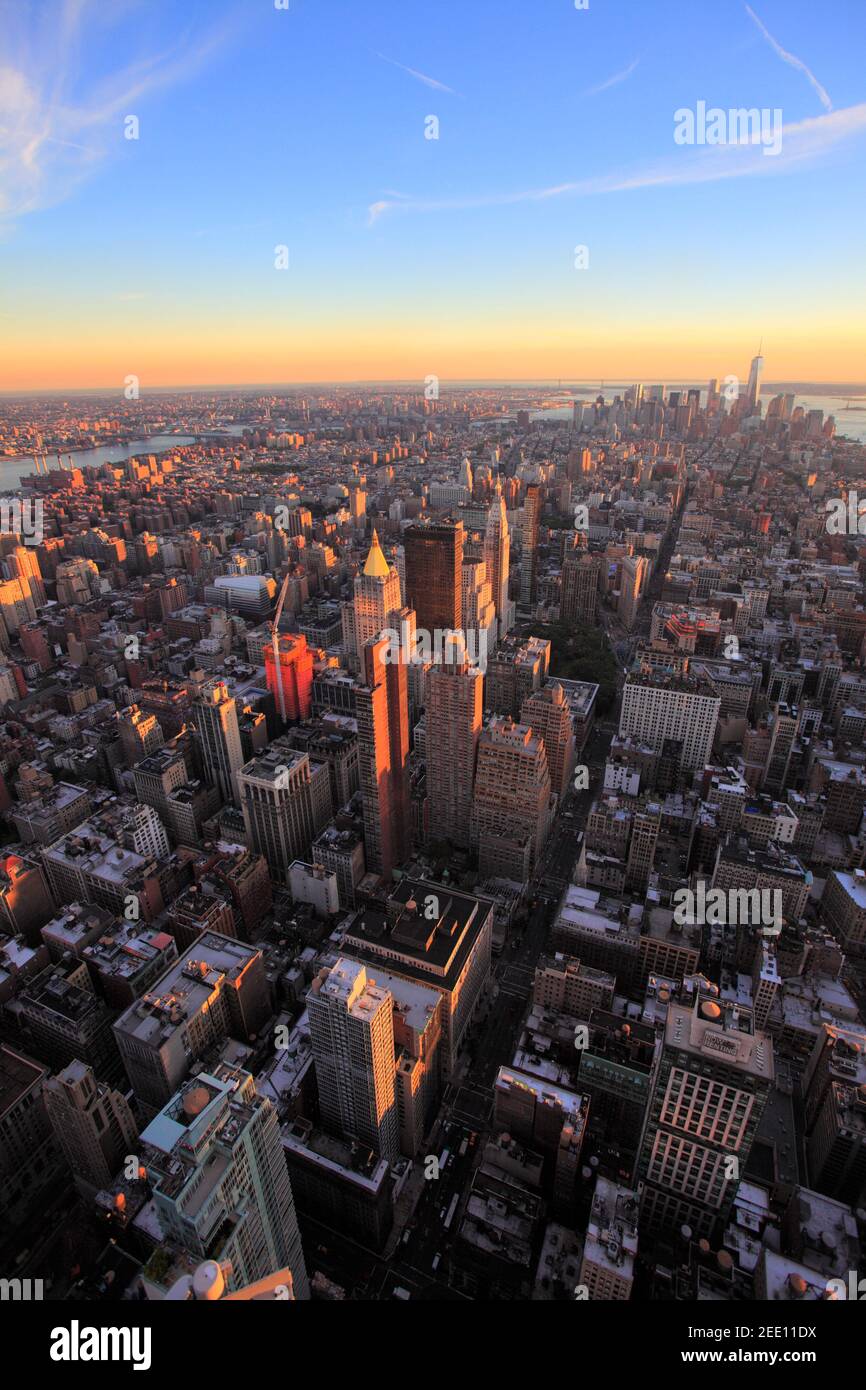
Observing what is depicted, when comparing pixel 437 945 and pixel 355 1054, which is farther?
pixel 437 945

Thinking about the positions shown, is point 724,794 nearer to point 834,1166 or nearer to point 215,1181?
point 834,1166

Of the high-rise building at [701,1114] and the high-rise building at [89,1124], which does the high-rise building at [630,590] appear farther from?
the high-rise building at [89,1124]

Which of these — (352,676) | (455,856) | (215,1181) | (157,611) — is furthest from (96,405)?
(215,1181)

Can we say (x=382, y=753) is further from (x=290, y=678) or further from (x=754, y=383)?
(x=754, y=383)

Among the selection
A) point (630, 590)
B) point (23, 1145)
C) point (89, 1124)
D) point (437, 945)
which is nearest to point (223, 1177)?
point (89, 1124)

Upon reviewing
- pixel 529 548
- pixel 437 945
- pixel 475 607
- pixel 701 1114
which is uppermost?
pixel 529 548

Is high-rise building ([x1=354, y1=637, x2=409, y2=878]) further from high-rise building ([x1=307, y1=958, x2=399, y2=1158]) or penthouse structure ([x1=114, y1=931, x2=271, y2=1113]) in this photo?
high-rise building ([x1=307, y1=958, x2=399, y2=1158])
